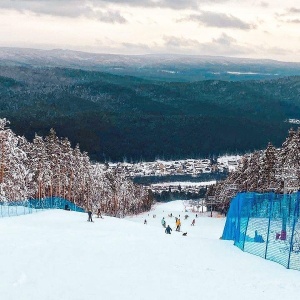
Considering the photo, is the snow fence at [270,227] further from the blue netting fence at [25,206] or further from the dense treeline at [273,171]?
the blue netting fence at [25,206]

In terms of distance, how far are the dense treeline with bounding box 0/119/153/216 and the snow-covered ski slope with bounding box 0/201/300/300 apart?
20621mm

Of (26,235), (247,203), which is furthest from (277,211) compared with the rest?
(26,235)

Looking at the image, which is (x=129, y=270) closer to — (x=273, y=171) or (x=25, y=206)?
(x=25, y=206)

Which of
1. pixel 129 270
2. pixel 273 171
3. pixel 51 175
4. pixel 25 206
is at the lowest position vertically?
pixel 25 206

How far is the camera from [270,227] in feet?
62.5

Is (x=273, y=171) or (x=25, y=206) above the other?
(x=273, y=171)

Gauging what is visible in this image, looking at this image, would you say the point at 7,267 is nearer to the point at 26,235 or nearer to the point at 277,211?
the point at 26,235

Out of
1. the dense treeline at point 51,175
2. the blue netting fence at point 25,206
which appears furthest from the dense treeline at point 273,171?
the dense treeline at point 51,175

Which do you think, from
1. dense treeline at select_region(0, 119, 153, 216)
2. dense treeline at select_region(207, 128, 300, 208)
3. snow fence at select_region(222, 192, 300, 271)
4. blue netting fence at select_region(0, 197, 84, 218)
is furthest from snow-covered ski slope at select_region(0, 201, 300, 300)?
dense treeline at select_region(0, 119, 153, 216)

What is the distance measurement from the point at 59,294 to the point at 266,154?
132ft

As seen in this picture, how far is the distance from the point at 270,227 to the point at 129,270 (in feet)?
20.8

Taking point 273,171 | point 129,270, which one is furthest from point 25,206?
point 129,270

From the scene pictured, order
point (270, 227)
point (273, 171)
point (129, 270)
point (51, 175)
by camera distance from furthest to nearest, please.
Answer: point (51, 175), point (273, 171), point (270, 227), point (129, 270)

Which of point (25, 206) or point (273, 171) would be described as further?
point (273, 171)
